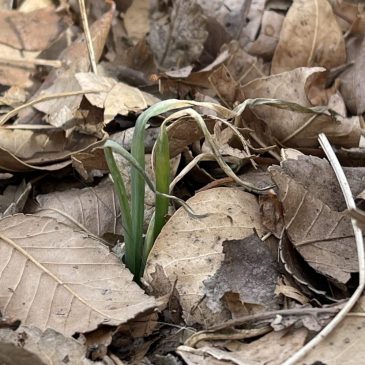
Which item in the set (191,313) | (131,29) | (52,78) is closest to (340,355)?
(191,313)

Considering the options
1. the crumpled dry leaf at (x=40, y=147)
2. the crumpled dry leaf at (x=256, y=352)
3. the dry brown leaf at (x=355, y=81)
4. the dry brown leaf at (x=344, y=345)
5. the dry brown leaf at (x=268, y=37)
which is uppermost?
the dry brown leaf at (x=268, y=37)

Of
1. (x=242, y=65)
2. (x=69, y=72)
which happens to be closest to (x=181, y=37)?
(x=242, y=65)

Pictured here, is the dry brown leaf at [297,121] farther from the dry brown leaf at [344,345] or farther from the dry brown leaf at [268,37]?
the dry brown leaf at [344,345]

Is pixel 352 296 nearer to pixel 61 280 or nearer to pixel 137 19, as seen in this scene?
pixel 61 280

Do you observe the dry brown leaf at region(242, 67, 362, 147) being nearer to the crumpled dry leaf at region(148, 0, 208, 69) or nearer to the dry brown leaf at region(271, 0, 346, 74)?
the dry brown leaf at region(271, 0, 346, 74)

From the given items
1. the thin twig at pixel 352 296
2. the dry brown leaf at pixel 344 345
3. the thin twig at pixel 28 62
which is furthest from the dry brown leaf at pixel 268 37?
the dry brown leaf at pixel 344 345

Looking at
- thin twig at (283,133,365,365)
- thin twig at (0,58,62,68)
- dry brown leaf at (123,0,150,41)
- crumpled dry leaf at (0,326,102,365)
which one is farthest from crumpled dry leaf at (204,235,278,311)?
dry brown leaf at (123,0,150,41)
